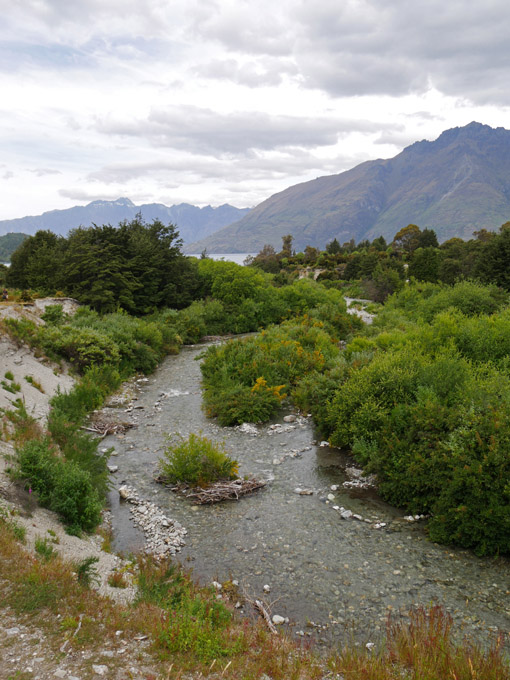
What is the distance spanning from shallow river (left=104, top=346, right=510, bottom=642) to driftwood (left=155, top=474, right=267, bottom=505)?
0.79 ft

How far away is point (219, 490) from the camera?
12742 mm

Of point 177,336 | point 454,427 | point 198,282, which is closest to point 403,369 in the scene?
point 454,427

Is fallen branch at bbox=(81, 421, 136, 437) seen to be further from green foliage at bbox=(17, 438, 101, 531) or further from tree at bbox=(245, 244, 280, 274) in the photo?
tree at bbox=(245, 244, 280, 274)

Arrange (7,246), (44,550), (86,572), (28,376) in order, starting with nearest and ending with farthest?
(86,572) → (44,550) → (28,376) → (7,246)

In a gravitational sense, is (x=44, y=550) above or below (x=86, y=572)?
above

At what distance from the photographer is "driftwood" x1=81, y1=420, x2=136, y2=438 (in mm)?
17688

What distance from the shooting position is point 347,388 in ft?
52.7

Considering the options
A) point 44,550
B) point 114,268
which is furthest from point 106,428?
point 114,268

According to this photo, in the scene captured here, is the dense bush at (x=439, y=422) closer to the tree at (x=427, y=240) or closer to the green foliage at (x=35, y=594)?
the green foliage at (x=35, y=594)

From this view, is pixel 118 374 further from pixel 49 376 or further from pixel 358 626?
pixel 358 626

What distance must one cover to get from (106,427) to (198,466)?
6704 mm

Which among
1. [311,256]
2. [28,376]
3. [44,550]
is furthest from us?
[311,256]

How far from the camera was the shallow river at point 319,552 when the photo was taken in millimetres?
8297

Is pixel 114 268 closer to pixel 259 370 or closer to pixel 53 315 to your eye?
pixel 53 315
